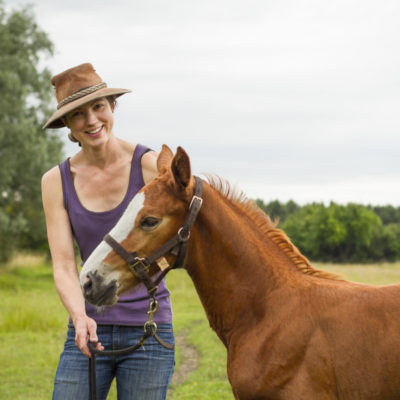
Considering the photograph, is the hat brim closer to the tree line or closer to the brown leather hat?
the brown leather hat

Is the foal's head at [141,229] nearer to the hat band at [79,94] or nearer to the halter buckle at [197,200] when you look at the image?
the halter buckle at [197,200]

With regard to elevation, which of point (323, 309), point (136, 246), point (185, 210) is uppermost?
point (185, 210)

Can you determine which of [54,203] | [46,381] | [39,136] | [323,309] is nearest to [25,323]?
[46,381]

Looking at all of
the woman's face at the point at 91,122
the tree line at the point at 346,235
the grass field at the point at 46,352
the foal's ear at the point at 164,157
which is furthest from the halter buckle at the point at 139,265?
the tree line at the point at 346,235

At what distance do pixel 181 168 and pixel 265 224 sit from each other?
811 millimetres

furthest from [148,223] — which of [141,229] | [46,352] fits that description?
[46,352]

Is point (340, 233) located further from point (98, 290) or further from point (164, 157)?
point (98, 290)

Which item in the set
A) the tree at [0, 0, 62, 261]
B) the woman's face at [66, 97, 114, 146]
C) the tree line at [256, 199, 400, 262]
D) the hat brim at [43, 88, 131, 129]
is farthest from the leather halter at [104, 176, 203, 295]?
the tree line at [256, 199, 400, 262]

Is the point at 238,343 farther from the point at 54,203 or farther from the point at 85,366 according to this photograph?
the point at 54,203

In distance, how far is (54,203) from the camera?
12.8ft

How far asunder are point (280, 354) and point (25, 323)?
1243 cm

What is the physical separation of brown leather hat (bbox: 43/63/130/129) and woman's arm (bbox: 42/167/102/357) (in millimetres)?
480

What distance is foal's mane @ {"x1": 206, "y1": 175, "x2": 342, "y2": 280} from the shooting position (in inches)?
151

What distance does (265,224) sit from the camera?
13.0ft
